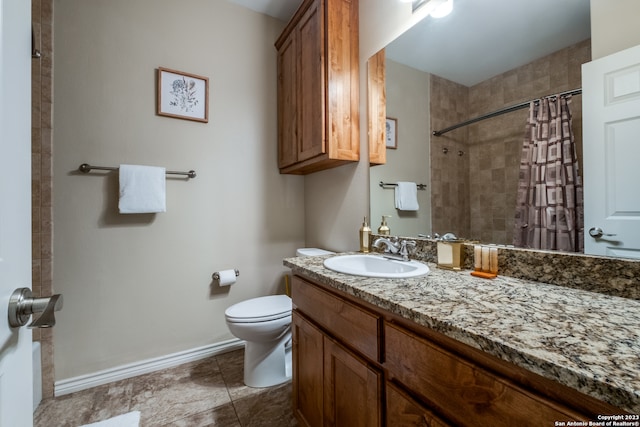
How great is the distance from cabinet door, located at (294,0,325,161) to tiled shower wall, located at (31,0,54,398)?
1.44 metres

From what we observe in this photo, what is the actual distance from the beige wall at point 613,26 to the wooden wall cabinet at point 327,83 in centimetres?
107

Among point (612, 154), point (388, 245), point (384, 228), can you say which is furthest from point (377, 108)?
point (612, 154)

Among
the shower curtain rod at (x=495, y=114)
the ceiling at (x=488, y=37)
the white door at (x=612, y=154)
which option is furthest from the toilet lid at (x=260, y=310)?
the ceiling at (x=488, y=37)

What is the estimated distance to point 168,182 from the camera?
1.84 m

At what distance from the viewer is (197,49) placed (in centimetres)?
195

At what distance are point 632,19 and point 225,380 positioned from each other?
239 centimetres

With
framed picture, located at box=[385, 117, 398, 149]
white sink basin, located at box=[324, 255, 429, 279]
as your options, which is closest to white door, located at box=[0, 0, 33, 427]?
white sink basin, located at box=[324, 255, 429, 279]

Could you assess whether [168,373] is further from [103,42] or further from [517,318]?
[103,42]

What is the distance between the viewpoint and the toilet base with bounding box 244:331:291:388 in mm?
1627

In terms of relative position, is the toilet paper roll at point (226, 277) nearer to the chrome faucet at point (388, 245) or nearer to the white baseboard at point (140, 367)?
the white baseboard at point (140, 367)

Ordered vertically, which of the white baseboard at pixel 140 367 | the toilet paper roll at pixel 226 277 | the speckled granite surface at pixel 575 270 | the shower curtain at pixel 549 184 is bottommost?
the white baseboard at pixel 140 367

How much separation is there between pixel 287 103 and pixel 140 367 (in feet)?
6.92

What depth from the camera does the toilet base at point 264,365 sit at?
1627 mm

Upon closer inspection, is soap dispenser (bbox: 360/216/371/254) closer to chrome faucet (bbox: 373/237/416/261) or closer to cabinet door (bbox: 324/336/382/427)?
chrome faucet (bbox: 373/237/416/261)
